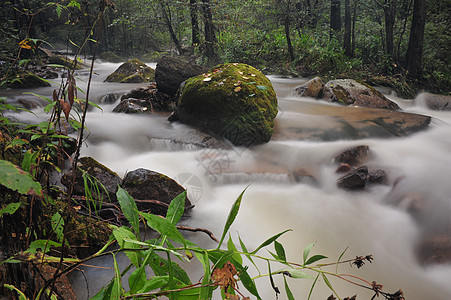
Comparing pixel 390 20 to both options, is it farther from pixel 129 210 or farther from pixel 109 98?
pixel 129 210

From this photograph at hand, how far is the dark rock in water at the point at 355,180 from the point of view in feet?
12.3

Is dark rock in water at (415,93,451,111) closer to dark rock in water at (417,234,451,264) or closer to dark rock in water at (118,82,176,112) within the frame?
dark rock in water at (417,234,451,264)

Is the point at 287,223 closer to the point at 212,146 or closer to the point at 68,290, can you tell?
the point at 212,146

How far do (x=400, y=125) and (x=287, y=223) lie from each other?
12.4ft

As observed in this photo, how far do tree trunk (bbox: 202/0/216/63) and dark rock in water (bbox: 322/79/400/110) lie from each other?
5631 mm

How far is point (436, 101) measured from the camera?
7.30 meters

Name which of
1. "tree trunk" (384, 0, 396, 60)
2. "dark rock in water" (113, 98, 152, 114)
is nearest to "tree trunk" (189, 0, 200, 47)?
"dark rock in water" (113, 98, 152, 114)

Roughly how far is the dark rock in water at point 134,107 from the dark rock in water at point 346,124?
284 cm

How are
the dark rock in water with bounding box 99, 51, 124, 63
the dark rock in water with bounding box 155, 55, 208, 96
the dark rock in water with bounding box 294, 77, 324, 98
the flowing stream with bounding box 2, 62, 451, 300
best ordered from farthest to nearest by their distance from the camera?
the dark rock in water with bounding box 99, 51, 124, 63
the dark rock in water with bounding box 294, 77, 324, 98
the dark rock in water with bounding box 155, 55, 208, 96
the flowing stream with bounding box 2, 62, 451, 300

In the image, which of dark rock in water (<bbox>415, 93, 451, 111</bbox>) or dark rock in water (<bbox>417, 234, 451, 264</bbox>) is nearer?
dark rock in water (<bbox>417, 234, 451, 264</bbox>)

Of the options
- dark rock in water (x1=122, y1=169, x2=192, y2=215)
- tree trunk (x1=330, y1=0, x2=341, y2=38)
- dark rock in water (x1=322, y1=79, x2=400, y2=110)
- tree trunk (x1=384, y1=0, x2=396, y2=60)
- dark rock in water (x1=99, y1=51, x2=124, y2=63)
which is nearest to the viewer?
dark rock in water (x1=122, y1=169, x2=192, y2=215)

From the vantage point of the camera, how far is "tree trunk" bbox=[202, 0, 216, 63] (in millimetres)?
11041

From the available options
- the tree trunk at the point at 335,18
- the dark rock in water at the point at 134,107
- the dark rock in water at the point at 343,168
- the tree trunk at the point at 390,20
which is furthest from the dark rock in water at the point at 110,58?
the dark rock in water at the point at 343,168

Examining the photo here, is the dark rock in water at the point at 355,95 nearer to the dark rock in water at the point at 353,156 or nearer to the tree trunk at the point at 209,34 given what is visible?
the dark rock in water at the point at 353,156
